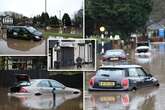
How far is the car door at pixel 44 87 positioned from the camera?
9.80 feet

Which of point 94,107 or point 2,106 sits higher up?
point 2,106

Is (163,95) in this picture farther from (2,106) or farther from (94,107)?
(2,106)

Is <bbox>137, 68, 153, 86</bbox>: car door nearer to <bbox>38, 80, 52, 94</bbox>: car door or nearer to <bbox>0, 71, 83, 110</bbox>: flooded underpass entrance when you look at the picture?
<bbox>0, 71, 83, 110</bbox>: flooded underpass entrance

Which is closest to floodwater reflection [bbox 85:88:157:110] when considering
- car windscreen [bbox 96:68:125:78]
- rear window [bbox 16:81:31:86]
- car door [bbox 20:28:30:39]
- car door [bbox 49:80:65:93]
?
car windscreen [bbox 96:68:125:78]

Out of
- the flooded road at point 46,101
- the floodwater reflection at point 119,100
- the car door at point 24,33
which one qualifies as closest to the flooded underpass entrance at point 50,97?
the flooded road at point 46,101

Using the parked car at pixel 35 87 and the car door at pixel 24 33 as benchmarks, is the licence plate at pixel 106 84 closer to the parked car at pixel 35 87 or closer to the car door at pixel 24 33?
the parked car at pixel 35 87

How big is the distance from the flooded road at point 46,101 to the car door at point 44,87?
3 cm

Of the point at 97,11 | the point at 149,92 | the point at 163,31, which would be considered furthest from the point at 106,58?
the point at 163,31

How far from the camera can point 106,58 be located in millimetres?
23047

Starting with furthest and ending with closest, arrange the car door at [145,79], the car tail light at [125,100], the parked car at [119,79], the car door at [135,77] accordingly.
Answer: the car door at [145,79] < the car door at [135,77] < the parked car at [119,79] < the car tail light at [125,100]

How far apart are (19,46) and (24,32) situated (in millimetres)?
96

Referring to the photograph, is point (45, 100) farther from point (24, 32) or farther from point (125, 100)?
point (125, 100)

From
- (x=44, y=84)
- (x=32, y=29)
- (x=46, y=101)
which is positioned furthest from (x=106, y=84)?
(x=32, y=29)

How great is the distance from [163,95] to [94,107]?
3.59 meters
